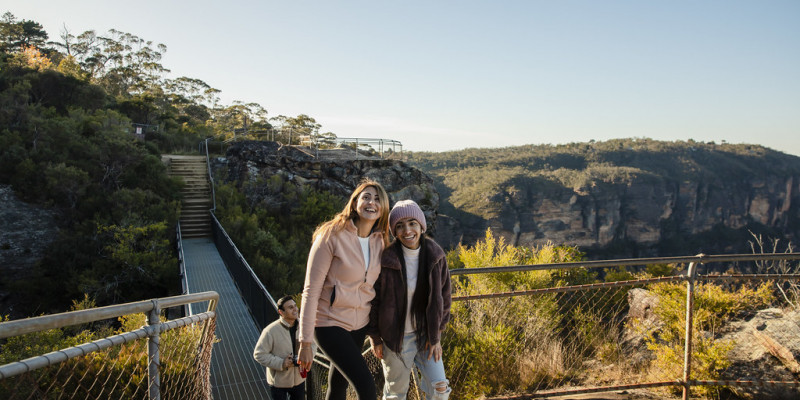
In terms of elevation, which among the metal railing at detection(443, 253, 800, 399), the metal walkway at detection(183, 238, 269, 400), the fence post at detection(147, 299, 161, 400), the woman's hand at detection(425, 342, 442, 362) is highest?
the fence post at detection(147, 299, 161, 400)

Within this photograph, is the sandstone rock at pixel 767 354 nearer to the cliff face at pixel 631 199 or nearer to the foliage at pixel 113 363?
the foliage at pixel 113 363

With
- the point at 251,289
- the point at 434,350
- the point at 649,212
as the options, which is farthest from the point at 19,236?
the point at 649,212

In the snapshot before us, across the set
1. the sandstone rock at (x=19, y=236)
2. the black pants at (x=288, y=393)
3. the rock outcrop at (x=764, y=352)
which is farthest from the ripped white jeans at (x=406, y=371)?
the sandstone rock at (x=19, y=236)

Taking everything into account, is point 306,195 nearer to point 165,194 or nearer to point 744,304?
point 165,194

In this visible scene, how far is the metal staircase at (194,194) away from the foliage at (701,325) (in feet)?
46.8

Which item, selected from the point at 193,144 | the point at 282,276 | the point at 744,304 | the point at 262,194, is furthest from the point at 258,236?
the point at 193,144

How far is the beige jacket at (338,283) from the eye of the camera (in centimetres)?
229

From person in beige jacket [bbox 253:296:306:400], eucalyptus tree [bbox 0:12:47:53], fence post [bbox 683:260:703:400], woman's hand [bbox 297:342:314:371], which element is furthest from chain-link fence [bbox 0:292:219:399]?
eucalyptus tree [bbox 0:12:47:53]

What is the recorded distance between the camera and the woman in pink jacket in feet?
7.51

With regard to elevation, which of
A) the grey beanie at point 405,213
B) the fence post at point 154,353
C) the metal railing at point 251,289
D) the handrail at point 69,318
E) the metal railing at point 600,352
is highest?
the grey beanie at point 405,213

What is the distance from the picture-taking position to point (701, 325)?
428 centimetres

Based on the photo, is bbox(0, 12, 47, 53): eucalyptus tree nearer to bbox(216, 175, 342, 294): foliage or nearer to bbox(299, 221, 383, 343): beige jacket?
bbox(216, 175, 342, 294): foliage

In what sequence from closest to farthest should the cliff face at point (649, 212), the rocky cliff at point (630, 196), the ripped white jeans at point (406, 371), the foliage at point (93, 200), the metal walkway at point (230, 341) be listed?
1. the ripped white jeans at point (406, 371)
2. the metal walkway at point (230, 341)
3. the foliage at point (93, 200)
4. the rocky cliff at point (630, 196)
5. the cliff face at point (649, 212)

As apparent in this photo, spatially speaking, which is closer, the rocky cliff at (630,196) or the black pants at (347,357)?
the black pants at (347,357)
